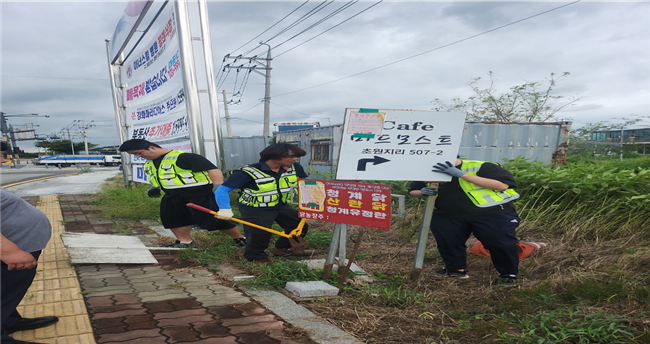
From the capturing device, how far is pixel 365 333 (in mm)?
2756

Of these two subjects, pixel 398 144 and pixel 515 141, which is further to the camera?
pixel 515 141

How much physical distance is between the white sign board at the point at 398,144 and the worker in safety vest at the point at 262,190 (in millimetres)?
1006

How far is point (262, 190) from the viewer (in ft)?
15.0

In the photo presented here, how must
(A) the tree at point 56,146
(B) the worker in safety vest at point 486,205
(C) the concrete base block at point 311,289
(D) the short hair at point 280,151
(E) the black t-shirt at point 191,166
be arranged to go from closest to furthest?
(C) the concrete base block at point 311,289 < (B) the worker in safety vest at point 486,205 < (D) the short hair at point 280,151 < (E) the black t-shirt at point 191,166 < (A) the tree at point 56,146

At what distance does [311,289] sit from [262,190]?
146 cm

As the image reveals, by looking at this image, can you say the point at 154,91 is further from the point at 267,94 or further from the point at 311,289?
the point at 267,94

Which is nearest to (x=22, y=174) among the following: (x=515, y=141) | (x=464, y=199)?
(x=515, y=141)

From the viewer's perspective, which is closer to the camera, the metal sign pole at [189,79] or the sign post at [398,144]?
the sign post at [398,144]

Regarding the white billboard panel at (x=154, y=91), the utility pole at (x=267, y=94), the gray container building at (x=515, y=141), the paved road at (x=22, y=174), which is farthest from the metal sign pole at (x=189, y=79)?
the utility pole at (x=267, y=94)

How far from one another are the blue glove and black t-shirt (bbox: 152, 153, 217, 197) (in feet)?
8.88

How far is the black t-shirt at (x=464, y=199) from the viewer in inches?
146

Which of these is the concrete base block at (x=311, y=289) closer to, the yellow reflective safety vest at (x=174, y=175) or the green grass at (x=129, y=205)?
the yellow reflective safety vest at (x=174, y=175)

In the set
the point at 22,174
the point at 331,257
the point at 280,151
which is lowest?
the point at 22,174

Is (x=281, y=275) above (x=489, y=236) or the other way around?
the other way around
